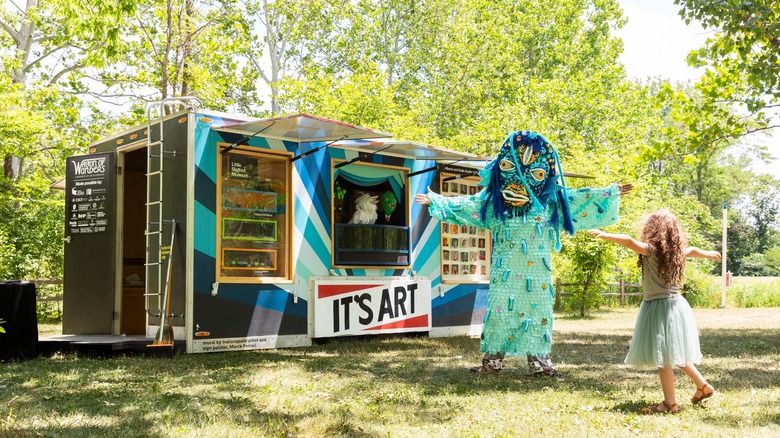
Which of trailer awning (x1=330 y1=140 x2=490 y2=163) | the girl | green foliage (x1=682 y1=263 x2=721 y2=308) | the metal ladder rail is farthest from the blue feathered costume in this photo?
green foliage (x1=682 y1=263 x2=721 y2=308)

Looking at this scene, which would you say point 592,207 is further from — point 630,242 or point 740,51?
point 740,51

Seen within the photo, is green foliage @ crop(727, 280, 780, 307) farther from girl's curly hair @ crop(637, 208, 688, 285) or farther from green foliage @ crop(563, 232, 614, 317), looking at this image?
girl's curly hair @ crop(637, 208, 688, 285)

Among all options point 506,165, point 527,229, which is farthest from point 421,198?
point 527,229

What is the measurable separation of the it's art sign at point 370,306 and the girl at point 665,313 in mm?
4704

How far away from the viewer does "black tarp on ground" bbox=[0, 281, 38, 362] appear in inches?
311

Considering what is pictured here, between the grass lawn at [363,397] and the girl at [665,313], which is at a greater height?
the girl at [665,313]

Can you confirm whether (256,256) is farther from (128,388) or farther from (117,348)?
(128,388)

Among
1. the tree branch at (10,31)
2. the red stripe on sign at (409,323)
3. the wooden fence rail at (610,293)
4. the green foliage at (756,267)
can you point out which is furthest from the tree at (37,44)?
the green foliage at (756,267)

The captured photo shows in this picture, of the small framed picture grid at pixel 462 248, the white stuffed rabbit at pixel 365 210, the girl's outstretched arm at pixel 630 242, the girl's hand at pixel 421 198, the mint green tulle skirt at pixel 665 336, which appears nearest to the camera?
the mint green tulle skirt at pixel 665 336

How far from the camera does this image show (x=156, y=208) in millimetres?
8562

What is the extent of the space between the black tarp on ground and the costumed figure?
441 centimetres

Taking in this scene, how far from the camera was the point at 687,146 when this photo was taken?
12117 millimetres

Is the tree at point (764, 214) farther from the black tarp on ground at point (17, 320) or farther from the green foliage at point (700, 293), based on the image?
the black tarp on ground at point (17, 320)

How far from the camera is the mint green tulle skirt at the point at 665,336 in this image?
4938 mm
